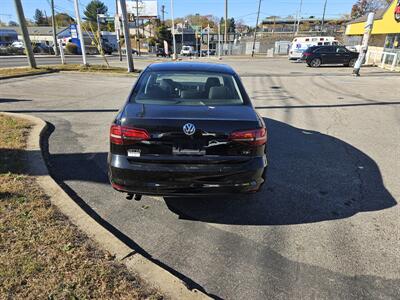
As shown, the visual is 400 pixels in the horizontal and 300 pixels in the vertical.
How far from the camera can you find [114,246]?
2992mm

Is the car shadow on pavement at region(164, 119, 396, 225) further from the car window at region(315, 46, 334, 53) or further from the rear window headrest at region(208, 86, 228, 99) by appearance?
the car window at region(315, 46, 334, 53)

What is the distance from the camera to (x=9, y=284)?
2.47 m

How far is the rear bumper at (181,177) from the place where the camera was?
321 cm

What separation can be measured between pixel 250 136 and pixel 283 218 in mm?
1114

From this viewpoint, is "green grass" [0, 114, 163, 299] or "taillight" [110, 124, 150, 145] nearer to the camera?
"green grass" [0, 114, 163, 299]

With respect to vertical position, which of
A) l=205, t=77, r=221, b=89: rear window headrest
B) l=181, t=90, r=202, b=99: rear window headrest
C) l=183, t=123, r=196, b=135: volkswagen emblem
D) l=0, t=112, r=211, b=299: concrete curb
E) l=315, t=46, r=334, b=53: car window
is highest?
l=205, t=77, r=221, b=89: rear window headrest

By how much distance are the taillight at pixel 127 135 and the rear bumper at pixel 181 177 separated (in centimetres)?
17

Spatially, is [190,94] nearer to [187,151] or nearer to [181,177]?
[187,151]

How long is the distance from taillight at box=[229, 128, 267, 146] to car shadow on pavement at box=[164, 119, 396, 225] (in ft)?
3.10

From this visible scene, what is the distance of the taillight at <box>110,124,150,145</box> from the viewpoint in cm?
318

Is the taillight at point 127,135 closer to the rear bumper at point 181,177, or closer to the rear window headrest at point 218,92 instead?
the rear bumper at point 181,177

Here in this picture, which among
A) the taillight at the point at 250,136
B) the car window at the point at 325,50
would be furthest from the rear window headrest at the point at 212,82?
the car window at the point at 325,50

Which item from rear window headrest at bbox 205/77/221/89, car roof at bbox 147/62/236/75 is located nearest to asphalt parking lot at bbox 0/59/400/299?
rear window headrest at bbox 205/77/221/89

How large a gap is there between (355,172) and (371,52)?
28.4 m
